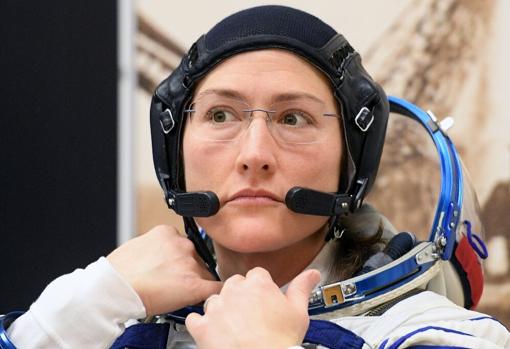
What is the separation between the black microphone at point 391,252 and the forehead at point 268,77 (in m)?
0.29

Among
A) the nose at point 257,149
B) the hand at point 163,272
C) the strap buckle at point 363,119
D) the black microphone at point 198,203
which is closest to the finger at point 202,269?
the hand at point 163,272

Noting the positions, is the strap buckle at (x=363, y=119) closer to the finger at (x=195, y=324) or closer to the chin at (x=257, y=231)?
the chin at (x=257, y=231)

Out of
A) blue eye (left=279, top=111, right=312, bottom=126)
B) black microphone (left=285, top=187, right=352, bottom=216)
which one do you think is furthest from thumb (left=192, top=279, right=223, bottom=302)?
blue eye (left=279, top=111, right=312, bottom=126)

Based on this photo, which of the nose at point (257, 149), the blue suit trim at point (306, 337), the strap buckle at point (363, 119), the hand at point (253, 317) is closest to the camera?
the hand at point (253, 317)

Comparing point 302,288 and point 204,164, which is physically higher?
point 204,164

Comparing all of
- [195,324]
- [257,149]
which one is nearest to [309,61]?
[257,149]

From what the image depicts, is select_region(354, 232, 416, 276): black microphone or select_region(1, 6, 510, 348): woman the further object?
select_region(354, 232, 416, 276): black microphone

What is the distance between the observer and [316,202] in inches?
54.2

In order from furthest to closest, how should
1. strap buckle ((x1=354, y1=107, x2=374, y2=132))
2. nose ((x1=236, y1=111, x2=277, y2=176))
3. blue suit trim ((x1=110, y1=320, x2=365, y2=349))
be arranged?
strap buckle ((x1=354, y1=107, x2=374, y2=132)) → nose ((x1=236, y1=111, x2=277, y2=176)) → blue suit trim ((x1=110, y1=320, x2=365, y2=349))

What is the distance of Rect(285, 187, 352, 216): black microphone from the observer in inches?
52.9

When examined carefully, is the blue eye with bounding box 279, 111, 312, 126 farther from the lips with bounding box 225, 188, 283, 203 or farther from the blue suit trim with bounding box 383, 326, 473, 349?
the blue suit trim with bounding box 383, 326, 473, 349

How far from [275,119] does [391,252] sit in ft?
1.08

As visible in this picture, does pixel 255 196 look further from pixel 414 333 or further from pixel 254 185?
pixel 414 333

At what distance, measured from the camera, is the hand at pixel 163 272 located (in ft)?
4.47
